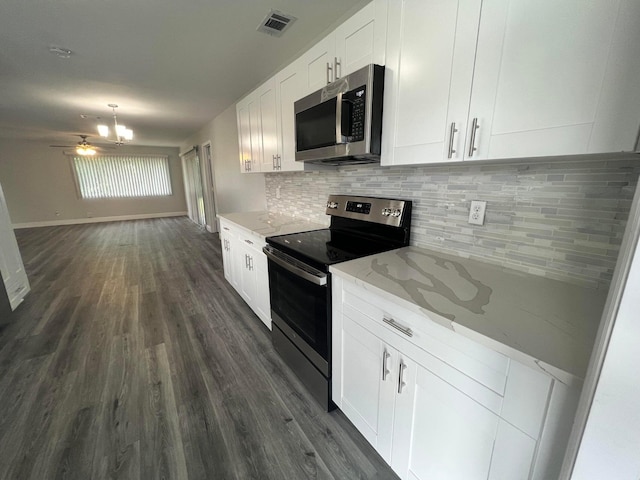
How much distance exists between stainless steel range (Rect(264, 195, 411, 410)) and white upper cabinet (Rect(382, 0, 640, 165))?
516mm

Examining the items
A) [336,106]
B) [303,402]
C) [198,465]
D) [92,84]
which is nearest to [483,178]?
[336,106]

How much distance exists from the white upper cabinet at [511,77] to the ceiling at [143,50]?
1.14 m

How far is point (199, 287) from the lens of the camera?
3.19 m

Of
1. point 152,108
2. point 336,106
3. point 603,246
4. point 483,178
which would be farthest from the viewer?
point 152,108

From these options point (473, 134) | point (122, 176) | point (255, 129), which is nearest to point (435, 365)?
point (473, 134)

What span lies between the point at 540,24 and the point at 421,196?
0.82 meters

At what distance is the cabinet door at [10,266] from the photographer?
249 centimetres

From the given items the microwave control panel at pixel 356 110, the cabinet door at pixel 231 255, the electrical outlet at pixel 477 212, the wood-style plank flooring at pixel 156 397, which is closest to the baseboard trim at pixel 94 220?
the wood-style plank flooring at pixel 156 397

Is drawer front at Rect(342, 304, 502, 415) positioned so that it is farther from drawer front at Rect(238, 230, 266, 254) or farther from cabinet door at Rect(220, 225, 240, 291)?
cabinet door at Rect(220, 225, 240, 291)

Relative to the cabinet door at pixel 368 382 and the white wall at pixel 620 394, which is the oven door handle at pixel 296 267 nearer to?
the cabinet door at pixel 368 382

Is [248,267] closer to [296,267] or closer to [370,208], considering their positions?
[296,267]

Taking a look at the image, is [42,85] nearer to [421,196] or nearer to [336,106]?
[336,106]

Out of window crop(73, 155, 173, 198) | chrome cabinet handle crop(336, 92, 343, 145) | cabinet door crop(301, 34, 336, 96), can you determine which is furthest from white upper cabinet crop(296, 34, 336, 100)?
window crop(73, 155, 173, 198)

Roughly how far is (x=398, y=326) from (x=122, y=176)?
9979mm
